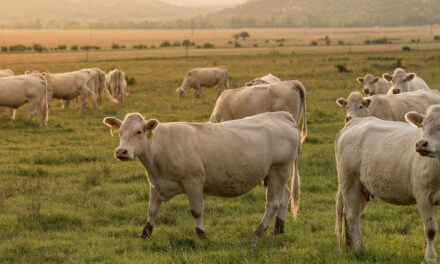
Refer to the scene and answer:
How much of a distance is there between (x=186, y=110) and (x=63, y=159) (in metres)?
8.72

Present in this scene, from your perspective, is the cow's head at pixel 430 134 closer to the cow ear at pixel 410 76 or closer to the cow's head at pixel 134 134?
the cow's head at pixel 134 134

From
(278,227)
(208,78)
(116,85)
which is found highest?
(278,227)

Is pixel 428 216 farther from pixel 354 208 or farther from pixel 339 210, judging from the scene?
pixel 339 210

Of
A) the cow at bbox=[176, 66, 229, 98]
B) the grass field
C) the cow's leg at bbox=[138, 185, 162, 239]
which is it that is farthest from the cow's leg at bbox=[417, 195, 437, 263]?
the cow at bbox=[176, 66, 229, 98]

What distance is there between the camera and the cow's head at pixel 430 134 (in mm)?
5254

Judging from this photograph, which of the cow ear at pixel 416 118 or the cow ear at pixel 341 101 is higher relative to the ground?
the cow ear at pixel 416 118

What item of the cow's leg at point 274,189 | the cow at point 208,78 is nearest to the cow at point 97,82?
the cow at point 208,78

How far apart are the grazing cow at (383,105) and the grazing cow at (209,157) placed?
416 centimetres

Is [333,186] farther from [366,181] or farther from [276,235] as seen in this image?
[366,181]

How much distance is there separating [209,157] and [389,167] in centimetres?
246

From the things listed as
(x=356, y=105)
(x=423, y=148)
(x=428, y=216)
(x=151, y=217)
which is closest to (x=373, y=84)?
(x=356, y=105)

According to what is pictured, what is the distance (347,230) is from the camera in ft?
22.2

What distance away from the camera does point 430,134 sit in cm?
542

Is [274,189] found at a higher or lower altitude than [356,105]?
lower
